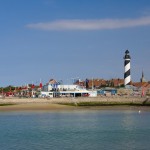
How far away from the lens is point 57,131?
35469 mm

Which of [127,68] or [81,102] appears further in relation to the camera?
[127,68]

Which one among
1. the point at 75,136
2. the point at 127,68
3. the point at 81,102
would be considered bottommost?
the point at 75,136

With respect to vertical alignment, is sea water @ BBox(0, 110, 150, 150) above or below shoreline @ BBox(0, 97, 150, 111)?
below

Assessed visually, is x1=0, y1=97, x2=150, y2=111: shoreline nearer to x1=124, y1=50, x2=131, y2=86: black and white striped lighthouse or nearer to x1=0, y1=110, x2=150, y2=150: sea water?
x1=124, y1=50, x2=131, y2=86: black and white striped lighthouse

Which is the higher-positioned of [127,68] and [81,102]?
[127,68]

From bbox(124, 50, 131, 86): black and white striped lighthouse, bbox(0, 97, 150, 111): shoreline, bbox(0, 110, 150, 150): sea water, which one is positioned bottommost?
bbox(0, 110, 150, 150): sea water

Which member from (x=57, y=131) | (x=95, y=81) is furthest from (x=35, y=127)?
(x=95, y=81)

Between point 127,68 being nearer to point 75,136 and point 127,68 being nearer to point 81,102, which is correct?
point 81,102

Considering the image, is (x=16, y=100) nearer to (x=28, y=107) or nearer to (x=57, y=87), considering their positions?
(x=28, y=107)

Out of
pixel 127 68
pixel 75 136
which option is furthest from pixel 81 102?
pixel 75 136

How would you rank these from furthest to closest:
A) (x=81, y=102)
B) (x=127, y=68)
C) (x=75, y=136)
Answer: (x=127, y=68), (x=81, y=102), (x=75, y=136)

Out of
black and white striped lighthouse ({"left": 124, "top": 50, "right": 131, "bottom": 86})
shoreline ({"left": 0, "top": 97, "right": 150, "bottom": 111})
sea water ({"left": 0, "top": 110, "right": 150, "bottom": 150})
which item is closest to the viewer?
sea water ({"left": 0, "top": 110, "right": 150, "bottom": 150})

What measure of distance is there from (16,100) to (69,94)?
16.9m

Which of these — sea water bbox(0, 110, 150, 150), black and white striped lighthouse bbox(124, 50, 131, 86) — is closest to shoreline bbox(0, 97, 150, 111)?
black and white striped lighthouse bbox(124, 50, 131, 86)
